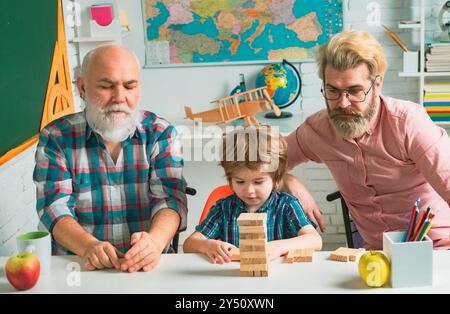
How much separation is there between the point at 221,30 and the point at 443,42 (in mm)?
1368

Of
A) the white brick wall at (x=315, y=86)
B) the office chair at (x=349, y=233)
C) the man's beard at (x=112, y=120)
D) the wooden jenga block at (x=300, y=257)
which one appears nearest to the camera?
the wooden jenga block at (x=300, y=257)

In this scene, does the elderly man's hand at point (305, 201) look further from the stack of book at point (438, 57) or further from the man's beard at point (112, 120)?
the stack of book at point (438, 57)

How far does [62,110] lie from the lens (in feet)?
11.5

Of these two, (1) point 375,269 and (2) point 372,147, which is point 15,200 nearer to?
(2) point 372,147

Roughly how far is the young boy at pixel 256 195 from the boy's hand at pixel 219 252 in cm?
10

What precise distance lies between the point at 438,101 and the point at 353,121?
6.07 ft

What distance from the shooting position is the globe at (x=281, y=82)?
4047 mm

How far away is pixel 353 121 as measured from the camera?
2.18m

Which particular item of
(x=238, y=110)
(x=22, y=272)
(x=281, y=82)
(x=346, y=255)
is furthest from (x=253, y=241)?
(x=281, y=82)

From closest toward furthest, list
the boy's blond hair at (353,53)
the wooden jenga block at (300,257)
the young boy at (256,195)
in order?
the wooden jenga block at (300,257)
the young boy at (256,195)
the boy's blond hair at (353,53)

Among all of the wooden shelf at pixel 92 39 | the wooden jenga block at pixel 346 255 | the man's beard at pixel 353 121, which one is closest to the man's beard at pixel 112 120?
the man's beard at pixel 353 121

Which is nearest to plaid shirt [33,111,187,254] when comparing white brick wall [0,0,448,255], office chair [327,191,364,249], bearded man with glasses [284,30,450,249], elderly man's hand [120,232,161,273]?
elderly man's hand [120,232,161,273]

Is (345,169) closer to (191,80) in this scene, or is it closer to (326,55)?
(326,55)
